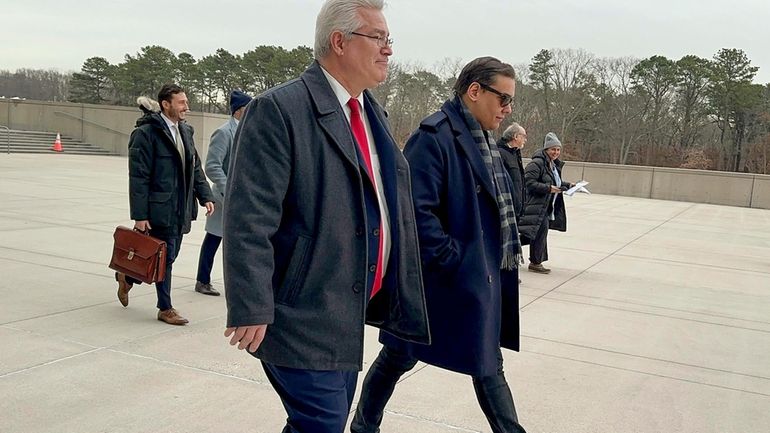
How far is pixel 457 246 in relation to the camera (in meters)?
2.98

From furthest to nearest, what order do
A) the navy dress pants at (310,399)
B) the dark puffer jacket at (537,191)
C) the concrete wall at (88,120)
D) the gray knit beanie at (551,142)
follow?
the concrete wall at (88,120)
the gray knit beanie at (551,142)
the dark puffer jacket at (537,191)
the navy dress pants at (310,399)

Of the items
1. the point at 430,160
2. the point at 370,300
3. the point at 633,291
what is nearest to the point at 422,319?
the point at 370,300

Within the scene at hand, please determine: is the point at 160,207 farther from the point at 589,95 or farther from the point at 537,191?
the point at 589,95

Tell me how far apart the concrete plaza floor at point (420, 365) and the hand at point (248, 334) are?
60.0 inches

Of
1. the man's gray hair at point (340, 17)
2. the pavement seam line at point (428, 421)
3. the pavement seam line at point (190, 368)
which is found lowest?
the pavement seam line at point (428, 421)

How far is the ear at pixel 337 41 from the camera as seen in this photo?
7.63 feet

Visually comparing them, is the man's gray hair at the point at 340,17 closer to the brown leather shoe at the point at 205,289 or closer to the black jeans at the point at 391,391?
the black jeans at the point at 391,391

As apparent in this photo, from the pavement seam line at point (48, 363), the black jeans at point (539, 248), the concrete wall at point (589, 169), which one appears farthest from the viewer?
the concrete wall at point (589, 169)

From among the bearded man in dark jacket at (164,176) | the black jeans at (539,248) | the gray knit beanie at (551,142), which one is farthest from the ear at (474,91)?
the black jeans at (539,248)

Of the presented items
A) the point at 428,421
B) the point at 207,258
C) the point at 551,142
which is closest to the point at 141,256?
the point at 207,258

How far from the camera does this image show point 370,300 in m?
2.59

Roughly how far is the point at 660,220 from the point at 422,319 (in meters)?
16.2

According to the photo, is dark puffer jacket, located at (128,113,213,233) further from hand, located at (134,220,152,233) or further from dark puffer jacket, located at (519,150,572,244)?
dark puffer jacket, located at (519,150,572,244)

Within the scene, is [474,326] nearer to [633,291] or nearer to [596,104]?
[633,291]
